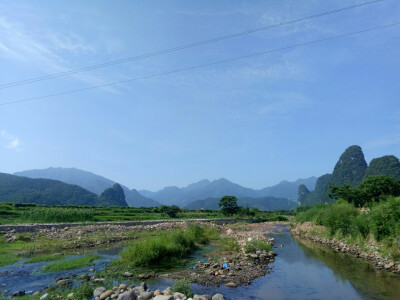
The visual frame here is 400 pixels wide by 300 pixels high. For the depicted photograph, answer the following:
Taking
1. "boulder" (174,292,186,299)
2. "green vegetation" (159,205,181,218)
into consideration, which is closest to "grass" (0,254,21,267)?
"boulder" (174,292,186,299)

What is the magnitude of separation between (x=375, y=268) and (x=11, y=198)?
359 feet

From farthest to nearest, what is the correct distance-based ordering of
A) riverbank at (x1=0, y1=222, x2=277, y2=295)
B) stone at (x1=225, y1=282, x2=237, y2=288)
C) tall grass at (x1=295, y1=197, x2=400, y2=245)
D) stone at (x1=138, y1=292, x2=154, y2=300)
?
tall grass at (x1=295, y1=197, x2=400, y2=245) → riverbank at (x1=0, y1=222, x2=277, y2=295) → stone at (x1=225, y1=282, x2=237, y2=288) → stone at (x1=138, y1=292, x2=154, y2=300)

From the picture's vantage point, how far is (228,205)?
1998 inches

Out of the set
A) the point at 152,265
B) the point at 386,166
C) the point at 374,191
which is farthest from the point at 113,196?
the point at 152,265

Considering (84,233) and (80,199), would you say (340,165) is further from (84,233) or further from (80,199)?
(84,233)

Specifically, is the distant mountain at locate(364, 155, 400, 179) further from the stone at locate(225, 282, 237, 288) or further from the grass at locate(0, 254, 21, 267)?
the grass at locate(0, 254, 21, 267)

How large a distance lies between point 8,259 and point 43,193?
98525mm

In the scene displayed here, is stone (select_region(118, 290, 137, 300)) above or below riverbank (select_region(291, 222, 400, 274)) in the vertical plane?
above

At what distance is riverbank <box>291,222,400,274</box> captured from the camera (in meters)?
12.8

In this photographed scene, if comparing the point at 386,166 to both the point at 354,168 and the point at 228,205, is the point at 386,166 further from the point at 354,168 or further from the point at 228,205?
the point at 228,205

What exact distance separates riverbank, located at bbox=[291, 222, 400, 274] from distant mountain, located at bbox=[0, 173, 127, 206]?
92.8m

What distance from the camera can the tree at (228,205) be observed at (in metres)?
50.6

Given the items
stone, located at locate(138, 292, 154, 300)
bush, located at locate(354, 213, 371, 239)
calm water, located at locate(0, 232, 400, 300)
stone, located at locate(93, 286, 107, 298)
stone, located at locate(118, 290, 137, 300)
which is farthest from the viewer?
bush, located at locate(354, 213, 371, 239)

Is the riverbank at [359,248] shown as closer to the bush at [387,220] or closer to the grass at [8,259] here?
the bush at [387,220]
